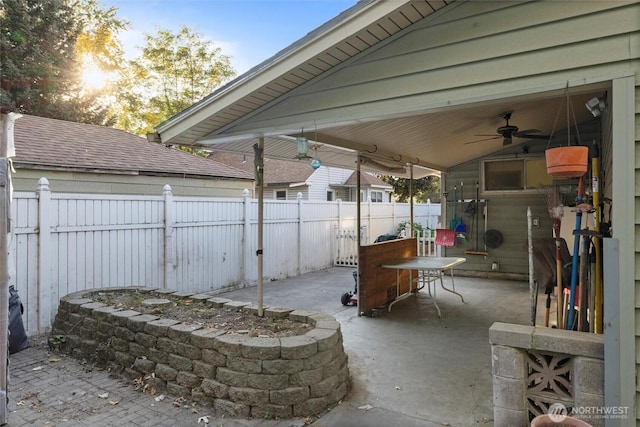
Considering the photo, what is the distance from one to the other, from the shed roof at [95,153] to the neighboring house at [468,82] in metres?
4.14

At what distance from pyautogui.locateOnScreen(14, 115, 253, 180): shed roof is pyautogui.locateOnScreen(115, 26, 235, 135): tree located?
433 inches

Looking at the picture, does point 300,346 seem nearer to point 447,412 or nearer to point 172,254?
point 447,412

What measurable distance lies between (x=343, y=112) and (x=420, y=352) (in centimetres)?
257

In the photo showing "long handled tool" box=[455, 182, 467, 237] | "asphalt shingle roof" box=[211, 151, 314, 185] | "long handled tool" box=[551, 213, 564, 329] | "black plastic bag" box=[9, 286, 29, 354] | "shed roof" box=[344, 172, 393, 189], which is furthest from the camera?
"shed roof" box=[344, 172, 393, 189]

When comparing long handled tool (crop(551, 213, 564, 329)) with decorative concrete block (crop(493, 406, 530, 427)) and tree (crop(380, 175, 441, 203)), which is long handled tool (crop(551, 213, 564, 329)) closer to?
decorative concrete block (crop(493, 406, 530, 427))

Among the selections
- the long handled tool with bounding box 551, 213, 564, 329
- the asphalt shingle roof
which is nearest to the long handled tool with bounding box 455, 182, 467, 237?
the long handled tool with bounding box 551, 213, 564, 329

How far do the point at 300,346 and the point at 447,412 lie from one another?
1.17 metres

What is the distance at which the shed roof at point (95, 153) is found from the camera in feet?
22.7

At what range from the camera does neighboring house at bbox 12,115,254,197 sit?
677 centimetres

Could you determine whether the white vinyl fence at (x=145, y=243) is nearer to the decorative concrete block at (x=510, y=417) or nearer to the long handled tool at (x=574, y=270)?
the decorative concrete block at (x=510, y=417)


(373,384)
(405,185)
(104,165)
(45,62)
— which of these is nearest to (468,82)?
(373,384)

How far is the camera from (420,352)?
4.01m

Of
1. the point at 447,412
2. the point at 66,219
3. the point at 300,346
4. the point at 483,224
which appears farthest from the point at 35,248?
the point at 483,224

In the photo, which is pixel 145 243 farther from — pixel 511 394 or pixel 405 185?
pixel 405 185
